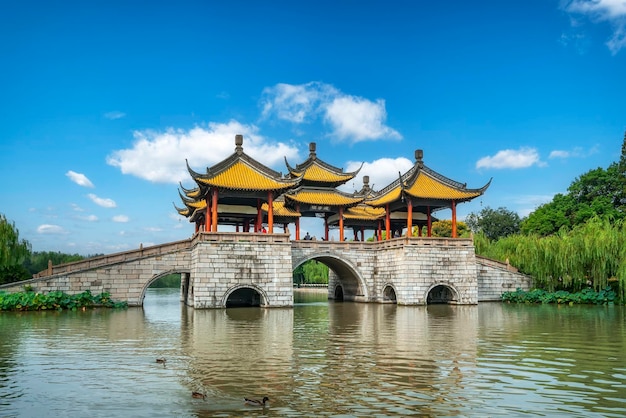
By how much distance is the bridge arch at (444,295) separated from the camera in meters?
26.1

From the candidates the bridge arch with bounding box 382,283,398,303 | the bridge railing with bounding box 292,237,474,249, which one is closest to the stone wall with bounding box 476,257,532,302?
the bridge railing with bounding box 292,237,474,249

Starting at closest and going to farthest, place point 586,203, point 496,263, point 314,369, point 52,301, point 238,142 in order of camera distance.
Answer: point 314,369 < point 52,301 < point 238,142 < point 496,263 < point 586,203

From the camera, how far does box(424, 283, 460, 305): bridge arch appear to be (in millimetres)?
26062

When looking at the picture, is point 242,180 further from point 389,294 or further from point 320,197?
point 389,294

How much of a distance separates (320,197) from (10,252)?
15.0 m

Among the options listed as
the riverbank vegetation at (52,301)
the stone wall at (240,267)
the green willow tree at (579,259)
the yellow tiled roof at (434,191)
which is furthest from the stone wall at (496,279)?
the riverbank vegetation at (52,301)

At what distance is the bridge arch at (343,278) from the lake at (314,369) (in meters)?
10.1

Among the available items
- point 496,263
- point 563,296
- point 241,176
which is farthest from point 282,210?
point 563,296

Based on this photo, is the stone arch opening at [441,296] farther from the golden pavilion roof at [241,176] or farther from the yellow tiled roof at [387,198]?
the golden pavilion roof at [241,176]

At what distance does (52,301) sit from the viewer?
21547 millimetres

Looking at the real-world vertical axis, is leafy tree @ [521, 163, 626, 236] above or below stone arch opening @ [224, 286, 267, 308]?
above

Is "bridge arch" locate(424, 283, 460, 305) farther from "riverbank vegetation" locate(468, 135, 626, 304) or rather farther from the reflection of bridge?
"riverbank vegetation" locate(468, 135, 626, 304)

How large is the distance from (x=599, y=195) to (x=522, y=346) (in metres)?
30.0

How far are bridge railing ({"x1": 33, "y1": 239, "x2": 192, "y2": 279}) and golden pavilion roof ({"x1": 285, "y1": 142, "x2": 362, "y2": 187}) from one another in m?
7.96
